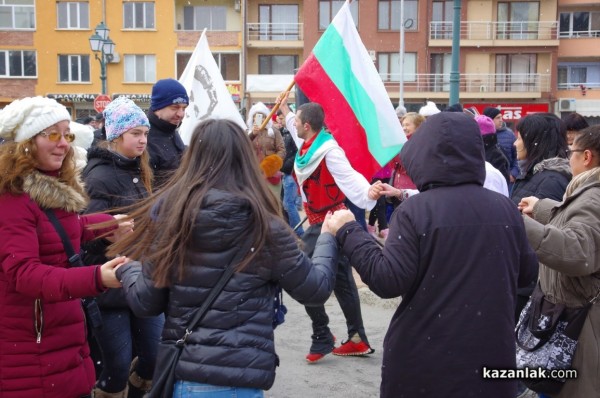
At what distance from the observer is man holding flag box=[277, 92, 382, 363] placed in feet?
18.6

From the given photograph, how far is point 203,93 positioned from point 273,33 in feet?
116

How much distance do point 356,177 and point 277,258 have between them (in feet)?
9.42

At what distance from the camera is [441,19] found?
1628 inches

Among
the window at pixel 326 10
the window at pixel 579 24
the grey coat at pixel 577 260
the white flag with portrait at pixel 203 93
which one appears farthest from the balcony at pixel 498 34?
the grey coat at pixel 577 260

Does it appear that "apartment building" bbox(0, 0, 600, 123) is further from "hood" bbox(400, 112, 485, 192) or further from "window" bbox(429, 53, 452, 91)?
"hood" bbox(400, 112, 485, 192)

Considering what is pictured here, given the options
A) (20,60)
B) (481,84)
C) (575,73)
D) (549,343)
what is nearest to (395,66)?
(481,84)

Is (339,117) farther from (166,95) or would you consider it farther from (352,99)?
(166,95)

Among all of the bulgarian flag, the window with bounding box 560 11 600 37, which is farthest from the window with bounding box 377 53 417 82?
the bulgarian flag

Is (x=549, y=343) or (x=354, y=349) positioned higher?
(x=549, y=343)

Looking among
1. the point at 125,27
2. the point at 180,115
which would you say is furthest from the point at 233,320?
the point at 125,27

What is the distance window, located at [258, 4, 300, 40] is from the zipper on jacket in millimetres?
39679

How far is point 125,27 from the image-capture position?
41.2 metres

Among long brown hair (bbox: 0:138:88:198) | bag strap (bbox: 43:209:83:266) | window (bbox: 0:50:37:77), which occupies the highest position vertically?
window (bbox: 0:50:37:77)

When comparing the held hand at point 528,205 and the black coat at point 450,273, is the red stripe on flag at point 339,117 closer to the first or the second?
the held hand at point 528,205
